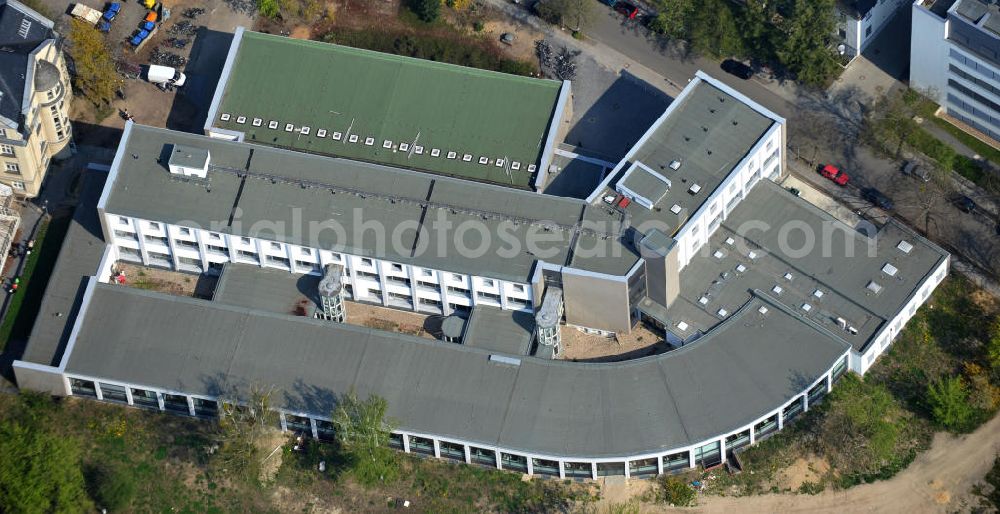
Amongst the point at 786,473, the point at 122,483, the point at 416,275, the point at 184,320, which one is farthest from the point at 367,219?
the point at 786,473

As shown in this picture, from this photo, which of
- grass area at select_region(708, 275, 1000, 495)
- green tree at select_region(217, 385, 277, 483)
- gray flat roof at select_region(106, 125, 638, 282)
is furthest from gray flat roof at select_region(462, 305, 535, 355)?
grass area at select_region(708, 275, 1000, 495)

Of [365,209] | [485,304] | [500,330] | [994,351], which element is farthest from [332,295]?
[994,351]

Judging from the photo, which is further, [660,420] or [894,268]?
[894,268]

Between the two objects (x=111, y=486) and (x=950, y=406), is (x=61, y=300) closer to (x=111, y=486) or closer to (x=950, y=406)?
(x=111, y=486)

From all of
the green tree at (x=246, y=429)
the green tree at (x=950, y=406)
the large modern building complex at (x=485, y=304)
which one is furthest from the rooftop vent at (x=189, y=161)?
the green tree at (x=950, y=406)

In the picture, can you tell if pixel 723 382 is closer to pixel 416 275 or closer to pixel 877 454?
pixel 877 454

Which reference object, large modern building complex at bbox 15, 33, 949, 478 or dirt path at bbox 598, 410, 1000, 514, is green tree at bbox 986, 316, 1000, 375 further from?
dirt path at bbox 598, 410, 1000, 514

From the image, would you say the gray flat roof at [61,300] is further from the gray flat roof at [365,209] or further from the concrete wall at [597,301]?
the concrete wall at [597,301]
